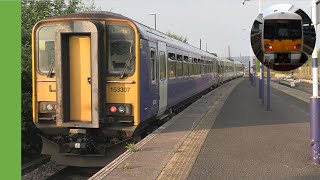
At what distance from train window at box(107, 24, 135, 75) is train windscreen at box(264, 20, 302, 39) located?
307 centimetres

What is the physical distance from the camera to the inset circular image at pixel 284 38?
6855 millimetres

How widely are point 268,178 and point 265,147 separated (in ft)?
7.98

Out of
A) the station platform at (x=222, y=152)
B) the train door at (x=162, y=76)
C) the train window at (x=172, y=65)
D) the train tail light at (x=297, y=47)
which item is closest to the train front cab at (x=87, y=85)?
the station platform at (x=222, y=152)

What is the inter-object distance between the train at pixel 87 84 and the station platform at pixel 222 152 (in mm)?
926

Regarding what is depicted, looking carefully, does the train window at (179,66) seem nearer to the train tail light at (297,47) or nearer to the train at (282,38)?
the train at (282,38)

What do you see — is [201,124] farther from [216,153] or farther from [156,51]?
[216,153]

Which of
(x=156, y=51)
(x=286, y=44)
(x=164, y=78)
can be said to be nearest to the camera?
(x=286, y=44)

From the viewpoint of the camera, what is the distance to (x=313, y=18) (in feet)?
23.5

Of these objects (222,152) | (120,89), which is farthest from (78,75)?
(222,152)

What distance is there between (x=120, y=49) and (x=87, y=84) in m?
1.02

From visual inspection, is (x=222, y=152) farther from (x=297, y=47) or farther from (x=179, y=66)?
(x=179, y=66)

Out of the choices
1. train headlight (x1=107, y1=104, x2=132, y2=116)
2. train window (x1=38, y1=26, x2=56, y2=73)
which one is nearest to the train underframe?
train headlight (x1=107, y1=104, x2=132, y2=116)

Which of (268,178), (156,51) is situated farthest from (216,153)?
(156,51)

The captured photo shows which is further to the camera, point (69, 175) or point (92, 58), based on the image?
point (69, 175)
